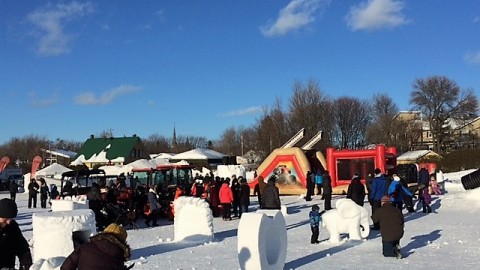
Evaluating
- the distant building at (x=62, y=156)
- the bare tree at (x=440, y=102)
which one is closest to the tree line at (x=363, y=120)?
the bare tree at (x=440, y=102)

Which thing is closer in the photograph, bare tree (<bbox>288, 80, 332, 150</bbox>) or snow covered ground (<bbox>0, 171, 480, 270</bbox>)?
snow covered ground (<bbox>0, 171, 480, 270</bbox>)

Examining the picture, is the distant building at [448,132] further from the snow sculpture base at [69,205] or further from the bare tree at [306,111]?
the snow sculpture base at [69,205]

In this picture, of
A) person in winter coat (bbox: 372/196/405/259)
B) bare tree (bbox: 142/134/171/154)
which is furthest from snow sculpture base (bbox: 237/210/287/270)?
bare tree (bbox: 142/134/171/154)

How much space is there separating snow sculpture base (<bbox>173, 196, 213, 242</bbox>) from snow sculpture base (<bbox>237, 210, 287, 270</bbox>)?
419cm

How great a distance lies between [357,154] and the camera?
27.9m

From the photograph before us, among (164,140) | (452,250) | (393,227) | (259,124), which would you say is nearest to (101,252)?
(393,227)

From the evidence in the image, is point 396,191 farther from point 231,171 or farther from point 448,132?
point 448,132

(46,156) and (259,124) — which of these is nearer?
(259,124)

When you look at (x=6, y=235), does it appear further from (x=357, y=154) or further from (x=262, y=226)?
(x=357, y=154)

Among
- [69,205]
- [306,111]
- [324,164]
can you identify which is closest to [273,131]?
[306,111]

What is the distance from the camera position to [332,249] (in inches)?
471

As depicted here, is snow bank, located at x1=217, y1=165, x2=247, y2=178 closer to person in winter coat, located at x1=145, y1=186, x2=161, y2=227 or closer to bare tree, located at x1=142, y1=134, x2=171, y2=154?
person in winter coat, located at x1=145, y1=186, x2=161, y2=227

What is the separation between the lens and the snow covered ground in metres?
10.3

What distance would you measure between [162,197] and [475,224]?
10579 mm
